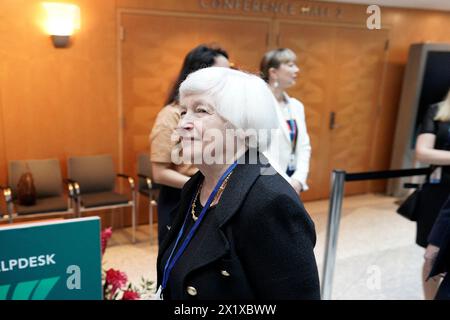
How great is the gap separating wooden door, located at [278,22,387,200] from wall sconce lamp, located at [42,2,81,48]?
2128 millimetres

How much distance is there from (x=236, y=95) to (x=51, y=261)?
729 mm

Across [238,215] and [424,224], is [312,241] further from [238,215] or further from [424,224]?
[424,224]

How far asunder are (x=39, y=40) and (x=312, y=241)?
326 cm

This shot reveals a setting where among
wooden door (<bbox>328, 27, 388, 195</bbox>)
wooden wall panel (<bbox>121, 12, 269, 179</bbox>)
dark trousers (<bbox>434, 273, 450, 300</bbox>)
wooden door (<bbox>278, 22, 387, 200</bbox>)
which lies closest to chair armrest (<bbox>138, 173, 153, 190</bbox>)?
wooden wall panel (<bbox>121, 12, 269, 179</bbox>)

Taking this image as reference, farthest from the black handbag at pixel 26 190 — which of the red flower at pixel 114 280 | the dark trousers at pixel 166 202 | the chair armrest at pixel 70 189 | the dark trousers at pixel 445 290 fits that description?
the dark trousers at pixel 445 290

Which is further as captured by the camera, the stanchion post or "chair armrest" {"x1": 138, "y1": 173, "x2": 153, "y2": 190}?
"chair armrest" {"x1": 138, "y1": 173, "x2": 153, "y2": 190}

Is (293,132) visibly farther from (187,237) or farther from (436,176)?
(187,237)

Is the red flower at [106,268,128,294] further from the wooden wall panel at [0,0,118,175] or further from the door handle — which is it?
the door handle

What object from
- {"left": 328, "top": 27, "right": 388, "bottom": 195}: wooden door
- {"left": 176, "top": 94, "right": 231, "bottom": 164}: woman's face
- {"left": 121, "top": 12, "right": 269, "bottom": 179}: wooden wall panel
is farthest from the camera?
{"left": 328, "top": 27, "right": 388, "bottom": 195}: wooden door

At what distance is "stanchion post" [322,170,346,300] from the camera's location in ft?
7.44

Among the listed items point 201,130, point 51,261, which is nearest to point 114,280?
point 51,261

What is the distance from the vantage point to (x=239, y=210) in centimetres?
87
